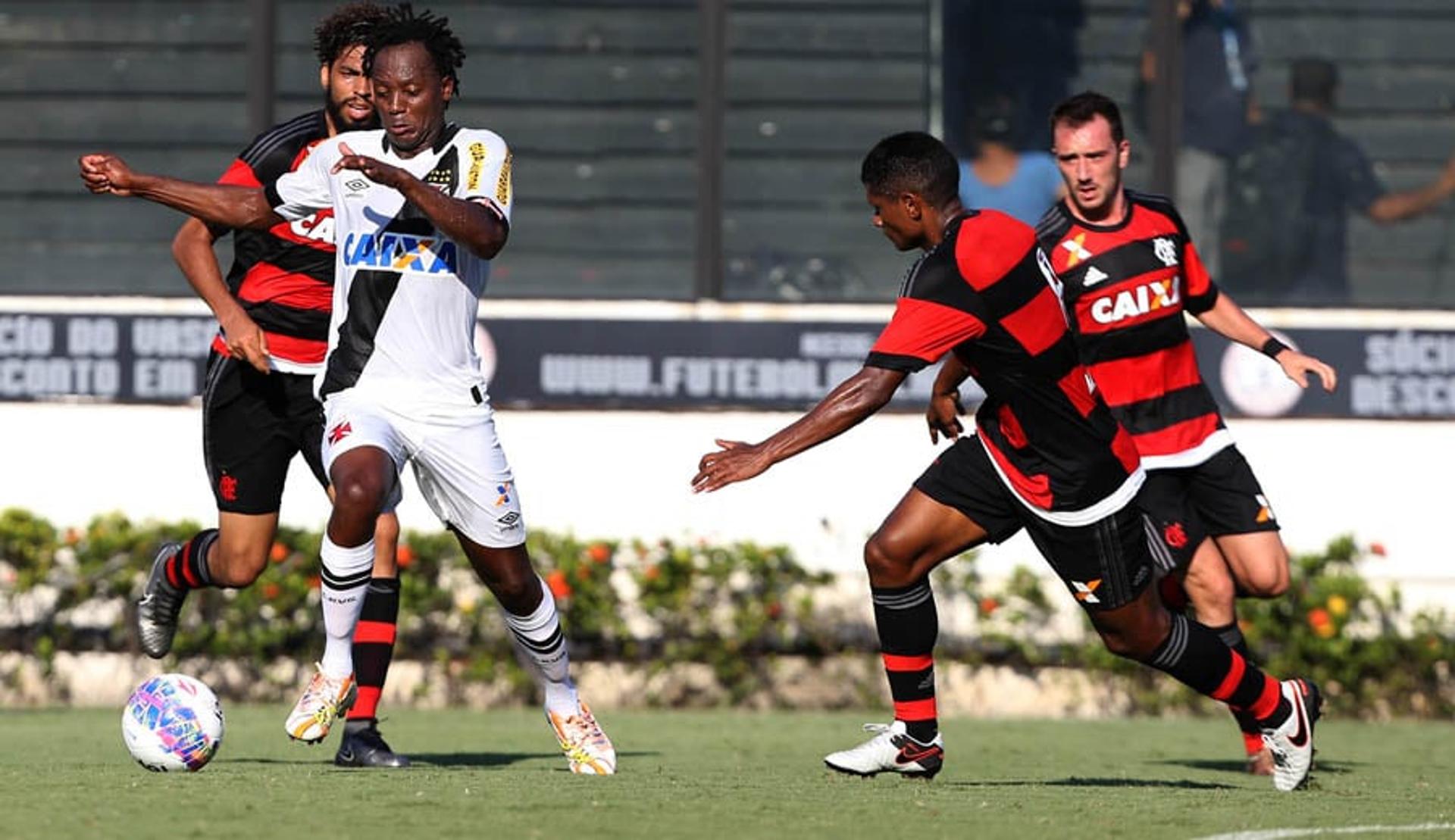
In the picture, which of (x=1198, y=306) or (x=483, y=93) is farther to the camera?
(x=483, y=93)

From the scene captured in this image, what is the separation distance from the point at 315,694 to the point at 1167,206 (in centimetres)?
370

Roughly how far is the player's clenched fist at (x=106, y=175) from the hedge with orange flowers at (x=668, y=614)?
4.16 meters

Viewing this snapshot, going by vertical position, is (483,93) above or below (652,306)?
above

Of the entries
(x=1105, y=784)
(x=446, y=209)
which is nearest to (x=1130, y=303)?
(x=1105, y=784)

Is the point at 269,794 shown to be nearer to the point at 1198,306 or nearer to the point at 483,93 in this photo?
the point at 1198,306

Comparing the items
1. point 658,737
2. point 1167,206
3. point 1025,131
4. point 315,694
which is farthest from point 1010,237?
point 1025,131

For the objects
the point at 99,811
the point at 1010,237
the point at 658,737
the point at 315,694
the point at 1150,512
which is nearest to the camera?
the point at 99,811

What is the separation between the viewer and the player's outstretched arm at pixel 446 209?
7332 mm

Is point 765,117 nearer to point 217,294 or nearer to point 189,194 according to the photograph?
point 217,294

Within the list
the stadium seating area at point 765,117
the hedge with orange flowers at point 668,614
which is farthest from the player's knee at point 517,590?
the stadium seating area at point 765,117

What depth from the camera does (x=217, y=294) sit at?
347 inches

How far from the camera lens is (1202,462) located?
9.35m

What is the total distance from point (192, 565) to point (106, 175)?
1.76 metres

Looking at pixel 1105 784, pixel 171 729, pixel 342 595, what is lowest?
pixel 1105 784
